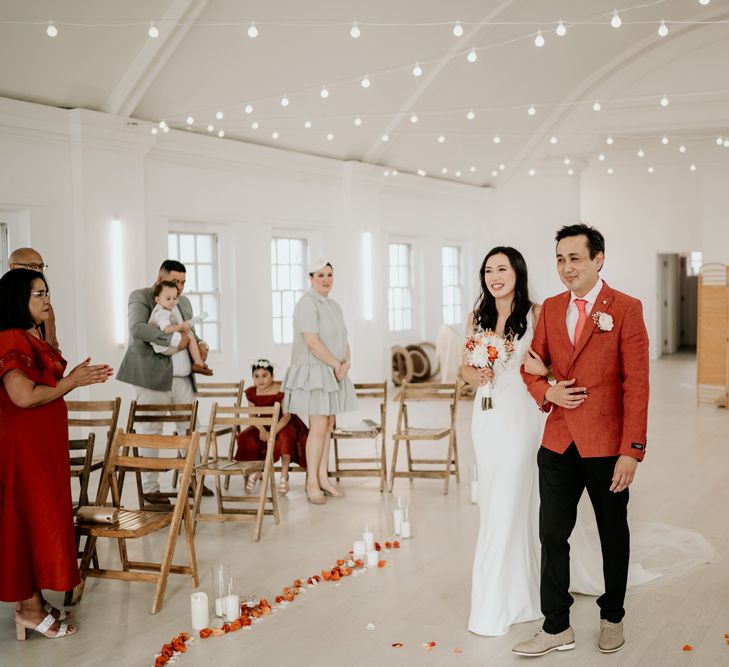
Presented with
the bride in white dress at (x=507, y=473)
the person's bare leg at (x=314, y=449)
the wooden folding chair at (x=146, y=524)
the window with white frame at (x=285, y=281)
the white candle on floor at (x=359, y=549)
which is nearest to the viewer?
the bride in white dress at (x=507, y=473)

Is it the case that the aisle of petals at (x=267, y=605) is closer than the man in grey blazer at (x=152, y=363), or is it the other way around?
the aisle of petals at (x=267, y=605)

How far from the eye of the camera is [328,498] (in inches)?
265

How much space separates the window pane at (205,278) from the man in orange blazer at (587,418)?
7549 mm

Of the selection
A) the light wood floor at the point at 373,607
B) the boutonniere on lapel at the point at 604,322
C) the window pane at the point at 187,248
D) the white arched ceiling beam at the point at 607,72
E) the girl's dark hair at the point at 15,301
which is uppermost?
the white arched ceiling beam at the point at 607,72

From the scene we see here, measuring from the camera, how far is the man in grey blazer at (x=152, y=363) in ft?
21.0

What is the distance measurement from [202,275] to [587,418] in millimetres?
7951

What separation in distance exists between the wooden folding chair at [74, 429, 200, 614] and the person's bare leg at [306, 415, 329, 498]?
1967 mm

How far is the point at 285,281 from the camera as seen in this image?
1210 centimetres

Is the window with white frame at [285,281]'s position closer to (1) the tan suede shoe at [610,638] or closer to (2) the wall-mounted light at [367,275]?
(2) the wall-mounted light at [367,275]

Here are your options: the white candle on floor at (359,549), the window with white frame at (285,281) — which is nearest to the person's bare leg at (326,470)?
the white candle on floor at (359,549)

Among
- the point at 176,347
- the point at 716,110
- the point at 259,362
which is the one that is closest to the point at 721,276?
the point at 716,110

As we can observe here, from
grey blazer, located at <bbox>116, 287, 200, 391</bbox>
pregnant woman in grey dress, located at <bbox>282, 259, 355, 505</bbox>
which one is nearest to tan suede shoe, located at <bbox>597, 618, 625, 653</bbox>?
pregnant woman in grey dress, located at <bbox>282, 259, 355, 505</bbox>

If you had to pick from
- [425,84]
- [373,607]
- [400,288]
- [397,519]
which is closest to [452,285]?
[400,288]

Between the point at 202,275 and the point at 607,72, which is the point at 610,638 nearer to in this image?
the point at 202,275
